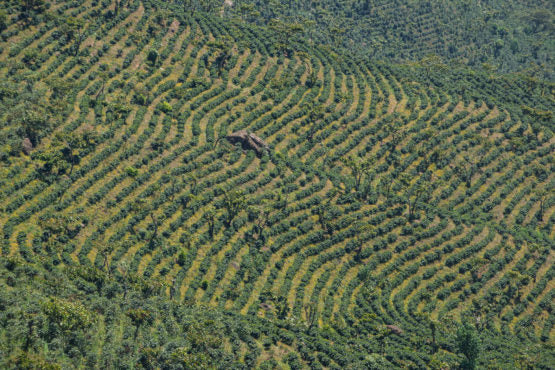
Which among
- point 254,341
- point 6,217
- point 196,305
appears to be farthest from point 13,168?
point 254,341

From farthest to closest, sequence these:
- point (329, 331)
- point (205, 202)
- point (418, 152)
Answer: point (418, 152), point (205, 202), point (329, 331)

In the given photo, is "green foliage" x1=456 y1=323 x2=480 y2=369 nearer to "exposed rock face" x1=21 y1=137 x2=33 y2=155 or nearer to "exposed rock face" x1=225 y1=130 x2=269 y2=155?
"exposed rock face" x1=225 y1=130 x2=269 y2=155

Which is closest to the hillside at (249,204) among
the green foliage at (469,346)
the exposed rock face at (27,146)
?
the exposed rock face at (27,146)

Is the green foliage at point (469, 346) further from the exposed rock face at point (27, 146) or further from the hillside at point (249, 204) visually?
the exposed rock face at point (27, 146)

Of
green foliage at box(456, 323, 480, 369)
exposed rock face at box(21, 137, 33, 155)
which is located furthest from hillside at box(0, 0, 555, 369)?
green foliage at box(456, 323, 480, 369)

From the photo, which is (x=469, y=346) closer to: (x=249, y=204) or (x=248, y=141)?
(x=249, y=204)

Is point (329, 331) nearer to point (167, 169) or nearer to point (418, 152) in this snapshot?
point (167, 169)
